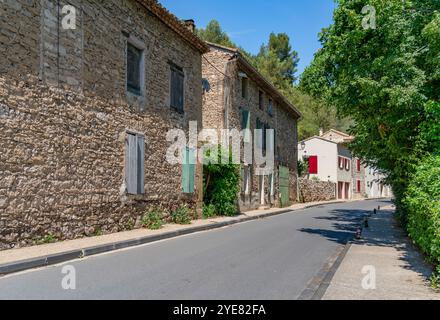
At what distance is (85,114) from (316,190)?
1161 inches

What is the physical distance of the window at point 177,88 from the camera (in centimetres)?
1493

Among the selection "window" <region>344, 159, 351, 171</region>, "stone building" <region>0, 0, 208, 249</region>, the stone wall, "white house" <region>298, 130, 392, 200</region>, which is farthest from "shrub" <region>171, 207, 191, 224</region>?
"window" <region>344, 159, 351, 171</region>

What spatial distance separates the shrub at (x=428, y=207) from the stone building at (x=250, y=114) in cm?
1260

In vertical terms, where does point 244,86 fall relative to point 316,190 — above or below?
above

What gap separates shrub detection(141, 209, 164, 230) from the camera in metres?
12.8

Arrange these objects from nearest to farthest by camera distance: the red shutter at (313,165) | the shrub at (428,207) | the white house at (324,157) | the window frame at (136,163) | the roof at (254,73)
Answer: the shrub at (428,207) → the window frame at (136,163) → the roof at (254,73) → the red shutter at (313,165) → the white house at (324,157)

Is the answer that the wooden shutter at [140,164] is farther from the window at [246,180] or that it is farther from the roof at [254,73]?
the window at [246,180]

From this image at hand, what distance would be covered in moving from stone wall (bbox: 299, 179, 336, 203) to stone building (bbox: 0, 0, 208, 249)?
20461 mm

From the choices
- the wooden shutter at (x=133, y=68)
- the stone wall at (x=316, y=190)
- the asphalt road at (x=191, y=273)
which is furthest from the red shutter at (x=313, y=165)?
the asphalt road at (x=191, y=273)

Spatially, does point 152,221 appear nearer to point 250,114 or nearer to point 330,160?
point 250,114

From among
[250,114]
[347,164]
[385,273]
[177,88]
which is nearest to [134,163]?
[177,88]

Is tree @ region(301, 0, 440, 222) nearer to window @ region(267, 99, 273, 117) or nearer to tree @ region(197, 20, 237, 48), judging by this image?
window @ region(267, 99, 273, 117)

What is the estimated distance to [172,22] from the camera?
14.5m
